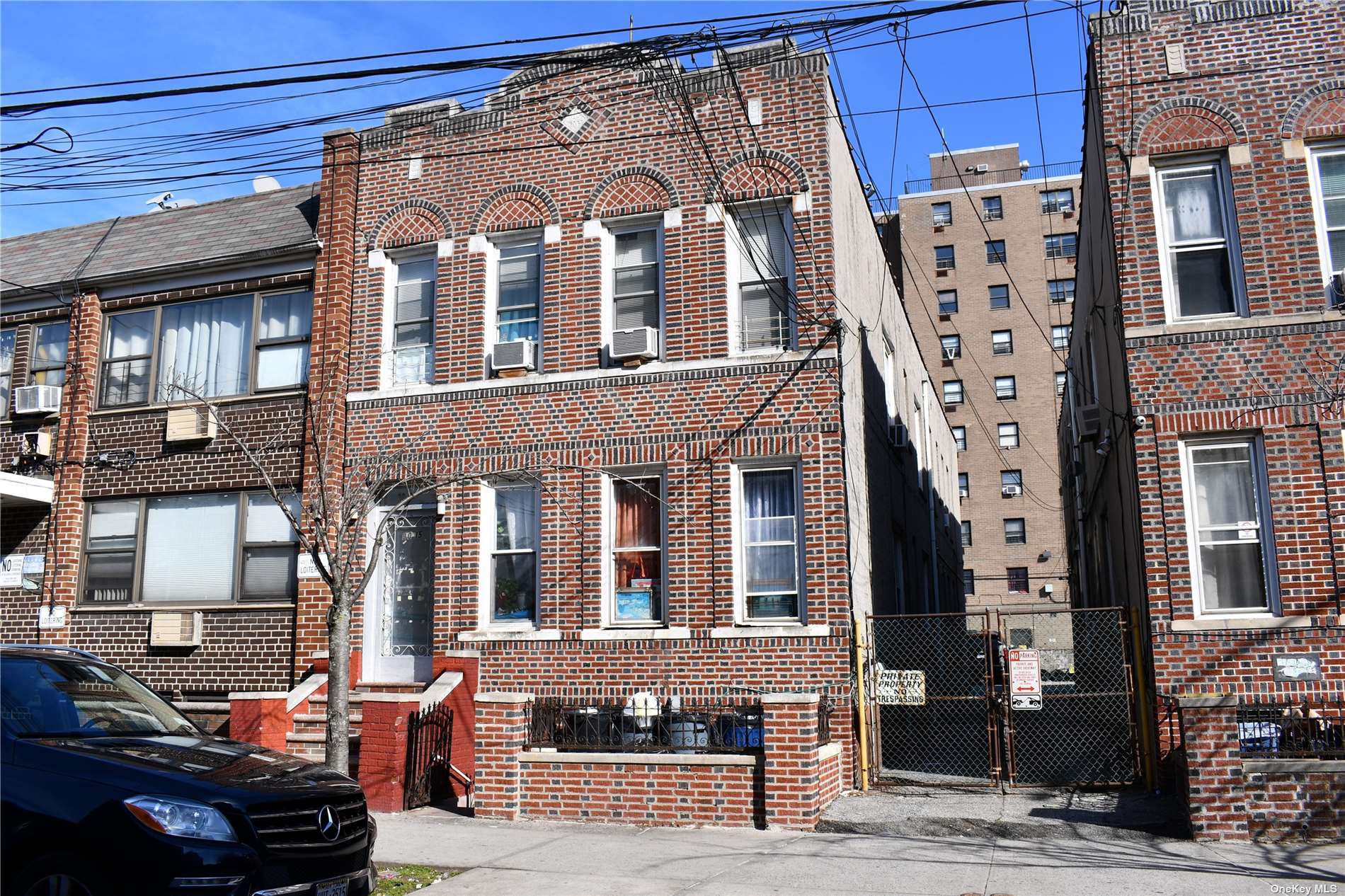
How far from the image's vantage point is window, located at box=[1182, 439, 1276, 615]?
11672mm

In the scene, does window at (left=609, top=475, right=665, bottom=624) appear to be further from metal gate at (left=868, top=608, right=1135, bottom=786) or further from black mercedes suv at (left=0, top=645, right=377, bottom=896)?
black mercedes suv at (left=0, top=645, right=377, bottom=896)

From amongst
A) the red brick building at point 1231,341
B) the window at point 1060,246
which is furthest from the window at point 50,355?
the window at point 1060,246

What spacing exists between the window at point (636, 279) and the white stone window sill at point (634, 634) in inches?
150

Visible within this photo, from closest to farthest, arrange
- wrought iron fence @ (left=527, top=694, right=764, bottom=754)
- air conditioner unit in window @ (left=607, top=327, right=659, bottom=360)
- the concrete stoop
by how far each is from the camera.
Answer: the concrete stoop < wrought iron fence @ (left=527, top=694, right=764, bottom=754) < air conditioner unit in window @ (left=607, top=327, right=659, bottom=360)

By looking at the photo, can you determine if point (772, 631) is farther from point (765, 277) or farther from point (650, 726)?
point (765, 277)

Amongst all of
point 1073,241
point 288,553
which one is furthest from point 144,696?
point 1073,241

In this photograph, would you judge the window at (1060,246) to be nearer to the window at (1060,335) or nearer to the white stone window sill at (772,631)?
the window at (1060,335)

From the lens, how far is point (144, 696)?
762cm

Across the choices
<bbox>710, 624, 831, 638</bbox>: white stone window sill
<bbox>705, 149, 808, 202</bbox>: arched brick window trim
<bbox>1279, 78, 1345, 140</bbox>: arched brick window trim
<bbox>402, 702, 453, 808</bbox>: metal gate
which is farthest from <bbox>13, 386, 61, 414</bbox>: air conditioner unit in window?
<bbox>1279, 78, 1345, 140</bbox>: arched brick window trim

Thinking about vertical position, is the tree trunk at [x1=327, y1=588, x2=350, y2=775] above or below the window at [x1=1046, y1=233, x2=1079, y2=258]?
below

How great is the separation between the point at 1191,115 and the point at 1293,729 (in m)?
6.74

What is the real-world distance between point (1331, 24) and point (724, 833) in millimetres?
10987

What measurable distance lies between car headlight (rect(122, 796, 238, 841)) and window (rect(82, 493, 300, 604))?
9.41 metres

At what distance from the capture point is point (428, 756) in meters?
12.2
